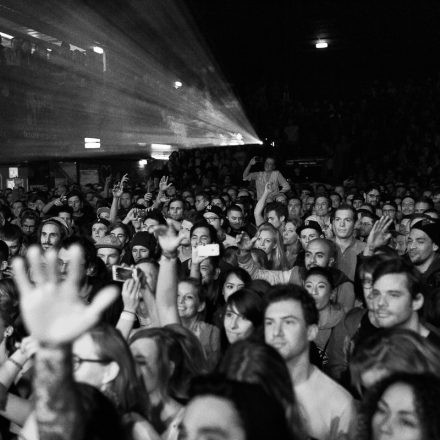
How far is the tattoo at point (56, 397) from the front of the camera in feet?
6.38

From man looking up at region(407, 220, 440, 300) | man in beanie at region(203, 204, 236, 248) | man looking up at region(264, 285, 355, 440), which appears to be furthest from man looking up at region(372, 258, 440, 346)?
man in beanie at region(203, 204, 236, 248)

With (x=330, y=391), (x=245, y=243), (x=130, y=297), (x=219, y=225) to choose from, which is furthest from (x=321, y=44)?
(x=330, y=391)

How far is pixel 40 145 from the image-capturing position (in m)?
17.2

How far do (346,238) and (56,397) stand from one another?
508 cm

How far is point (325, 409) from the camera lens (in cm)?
A: 305

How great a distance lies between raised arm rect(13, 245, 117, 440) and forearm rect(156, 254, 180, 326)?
1.88 meters

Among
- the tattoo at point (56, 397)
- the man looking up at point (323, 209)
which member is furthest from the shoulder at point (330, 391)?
the man looking up at point (323, 209)

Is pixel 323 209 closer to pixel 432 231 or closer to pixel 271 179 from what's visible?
pixel 271 179

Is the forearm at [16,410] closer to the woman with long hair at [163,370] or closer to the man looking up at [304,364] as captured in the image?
the woman with long hair at [163,370]

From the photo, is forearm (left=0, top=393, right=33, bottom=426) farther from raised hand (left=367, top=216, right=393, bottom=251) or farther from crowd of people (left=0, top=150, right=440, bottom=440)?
raised hand (left=367, top=216, right=393, bottom=251)

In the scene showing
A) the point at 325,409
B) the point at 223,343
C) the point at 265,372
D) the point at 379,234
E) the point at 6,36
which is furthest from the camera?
the point at 6,36

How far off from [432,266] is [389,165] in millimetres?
13286

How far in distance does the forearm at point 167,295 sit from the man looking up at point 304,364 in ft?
2.18

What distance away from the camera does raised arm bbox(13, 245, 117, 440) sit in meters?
1.84
